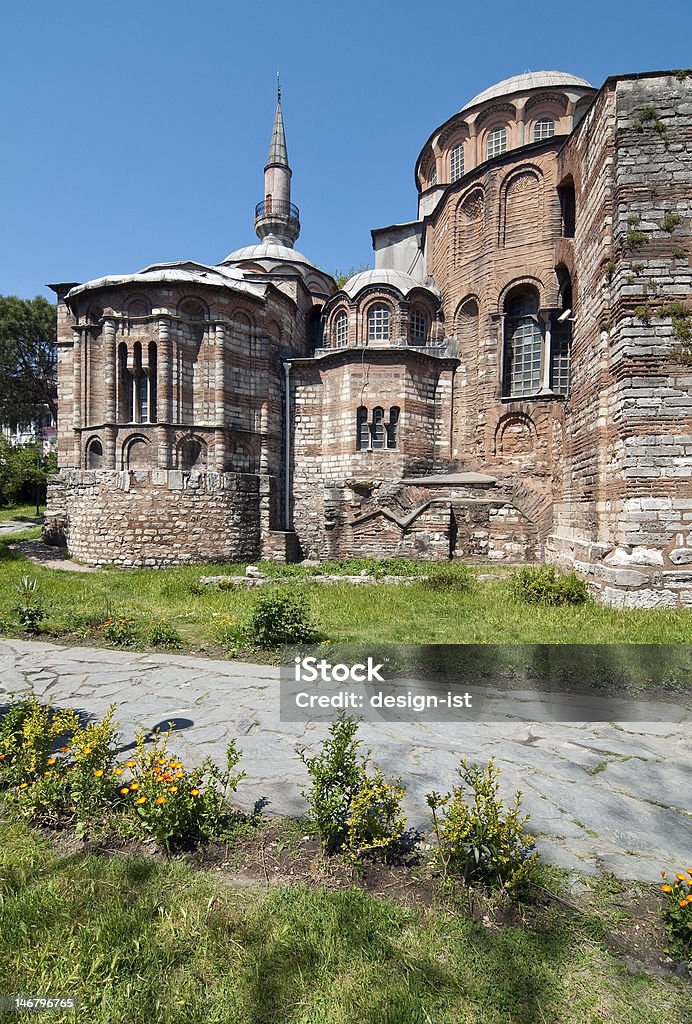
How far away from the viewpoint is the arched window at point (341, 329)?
70.2 feet

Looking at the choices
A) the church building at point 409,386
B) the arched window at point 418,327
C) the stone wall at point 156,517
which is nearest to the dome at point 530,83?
the church building at point 409,386

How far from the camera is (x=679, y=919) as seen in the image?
6.64 feet

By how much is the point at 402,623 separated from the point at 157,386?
14098 mm

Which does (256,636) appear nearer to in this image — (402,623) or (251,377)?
(402,623)

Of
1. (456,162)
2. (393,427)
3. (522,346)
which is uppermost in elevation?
(456,162)

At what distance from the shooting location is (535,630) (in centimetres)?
708

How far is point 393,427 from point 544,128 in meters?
14.2

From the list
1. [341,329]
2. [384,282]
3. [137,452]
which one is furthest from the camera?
[341,329]

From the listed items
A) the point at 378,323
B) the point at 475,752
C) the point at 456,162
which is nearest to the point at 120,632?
the point at 475,752

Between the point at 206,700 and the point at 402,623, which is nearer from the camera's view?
the point at 206,700

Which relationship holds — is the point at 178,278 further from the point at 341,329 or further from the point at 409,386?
the point at 409,386

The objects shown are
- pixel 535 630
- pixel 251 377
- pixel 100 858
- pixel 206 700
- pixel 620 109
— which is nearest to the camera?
pixel 100 858

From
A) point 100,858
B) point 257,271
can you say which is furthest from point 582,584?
point 257,271

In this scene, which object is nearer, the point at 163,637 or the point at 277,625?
the point at 277,625
